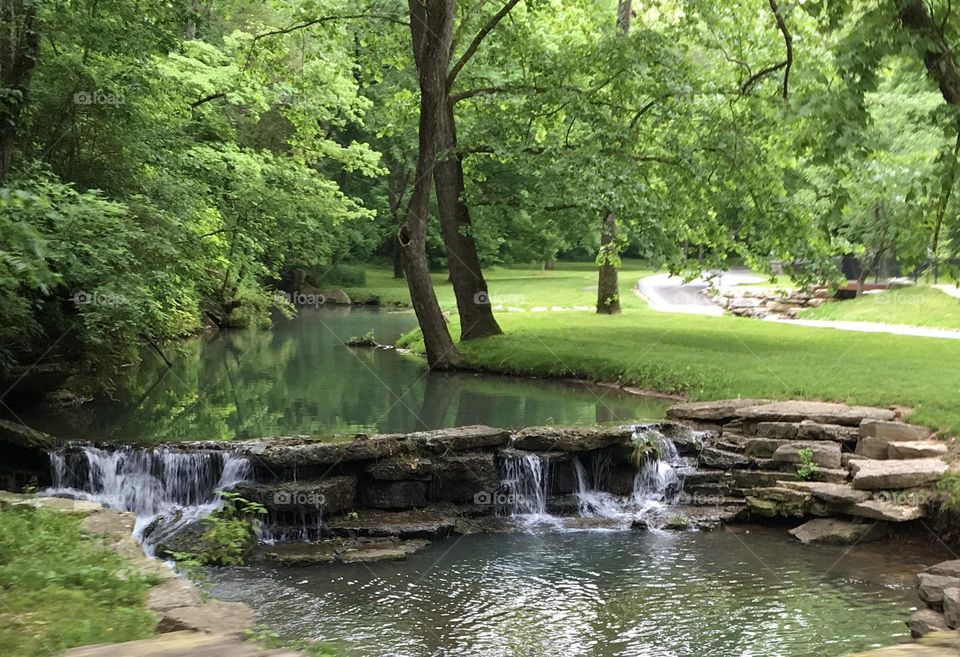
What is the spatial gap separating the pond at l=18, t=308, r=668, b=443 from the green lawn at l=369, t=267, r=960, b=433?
75 cm

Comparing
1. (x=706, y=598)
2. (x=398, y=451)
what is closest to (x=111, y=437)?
(x=398, y=451)

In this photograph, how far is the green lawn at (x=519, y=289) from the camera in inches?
1519

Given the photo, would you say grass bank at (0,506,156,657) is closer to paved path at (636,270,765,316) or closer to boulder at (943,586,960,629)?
boulder at (943,586,960,629)

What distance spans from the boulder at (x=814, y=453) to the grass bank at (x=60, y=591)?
345 inches

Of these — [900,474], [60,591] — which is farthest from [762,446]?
[60,591]

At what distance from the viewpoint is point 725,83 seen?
21.0 meters

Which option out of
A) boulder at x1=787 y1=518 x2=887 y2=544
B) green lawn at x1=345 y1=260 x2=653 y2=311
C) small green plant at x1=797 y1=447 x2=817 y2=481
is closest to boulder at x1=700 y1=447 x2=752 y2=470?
small green plant at x1=797 y1=447 x2=817 y2=481

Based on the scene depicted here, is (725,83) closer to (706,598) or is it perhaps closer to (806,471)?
(806,471)

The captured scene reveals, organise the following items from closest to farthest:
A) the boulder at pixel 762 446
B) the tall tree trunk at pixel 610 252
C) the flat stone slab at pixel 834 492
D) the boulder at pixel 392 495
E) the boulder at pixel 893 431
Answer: the flat stone slab at pixel 834 492, the boulder at pixel 392 495, the boulder at pixel 893 431, the boulder at pixel 762 446, the tall tree trunk at pixel 610 252

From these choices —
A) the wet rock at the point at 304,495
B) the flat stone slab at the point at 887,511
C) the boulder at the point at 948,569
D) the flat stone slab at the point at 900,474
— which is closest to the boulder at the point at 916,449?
the flat stone slab at the point at 900,474

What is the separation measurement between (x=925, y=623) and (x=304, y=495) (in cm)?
709

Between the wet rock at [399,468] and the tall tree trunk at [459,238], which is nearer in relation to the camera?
the wet rock at [399,468]

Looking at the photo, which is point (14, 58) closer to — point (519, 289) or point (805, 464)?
point (805, 464)

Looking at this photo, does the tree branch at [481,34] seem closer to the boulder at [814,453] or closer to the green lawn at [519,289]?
the boulder at [814,453]
